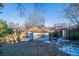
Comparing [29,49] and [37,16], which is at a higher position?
[37,16]

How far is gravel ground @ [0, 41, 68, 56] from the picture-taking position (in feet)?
8.61

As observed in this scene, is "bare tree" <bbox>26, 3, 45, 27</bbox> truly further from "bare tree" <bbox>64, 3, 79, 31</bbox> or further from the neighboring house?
"bare tree" <bbox>64, 3, 79, 31</bbox>

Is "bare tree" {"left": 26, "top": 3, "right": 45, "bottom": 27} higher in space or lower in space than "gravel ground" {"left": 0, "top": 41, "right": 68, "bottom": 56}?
higher

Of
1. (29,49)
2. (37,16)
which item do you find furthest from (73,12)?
(29,49)

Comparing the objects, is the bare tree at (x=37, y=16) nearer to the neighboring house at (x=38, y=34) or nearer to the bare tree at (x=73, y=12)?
the neighboring house at (x=38, y=34)

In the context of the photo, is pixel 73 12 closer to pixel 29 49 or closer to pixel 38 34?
pixel 38 34

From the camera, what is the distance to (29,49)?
2.63m

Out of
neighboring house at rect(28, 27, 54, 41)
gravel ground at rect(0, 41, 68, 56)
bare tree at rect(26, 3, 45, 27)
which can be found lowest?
gravel ground at rect(0, 41, 68, 56)

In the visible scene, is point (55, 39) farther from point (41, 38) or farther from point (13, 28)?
point (13, 28)

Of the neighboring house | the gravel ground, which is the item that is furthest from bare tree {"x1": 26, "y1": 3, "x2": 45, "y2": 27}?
the gravel ground

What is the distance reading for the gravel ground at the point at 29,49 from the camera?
2.62 metres

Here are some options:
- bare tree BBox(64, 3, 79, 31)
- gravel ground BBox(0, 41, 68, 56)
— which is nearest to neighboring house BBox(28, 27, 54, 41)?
gravel ground BBox(0, 41, 68, 56)

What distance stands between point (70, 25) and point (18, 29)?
51 centimetres

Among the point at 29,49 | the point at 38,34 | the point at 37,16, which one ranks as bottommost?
the point at 29,49
